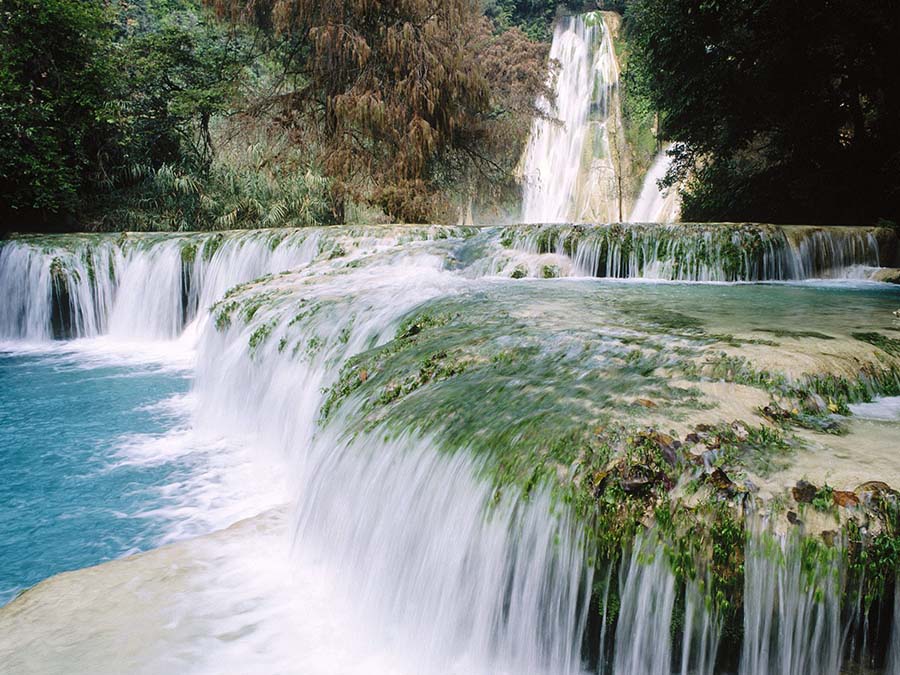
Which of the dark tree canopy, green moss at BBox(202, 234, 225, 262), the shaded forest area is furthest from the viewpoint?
green moss at BBox(202, 234, 225, 262)

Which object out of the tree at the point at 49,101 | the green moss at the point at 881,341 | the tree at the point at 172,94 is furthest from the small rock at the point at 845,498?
the tree at the point at 172,94

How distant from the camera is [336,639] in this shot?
266 cm

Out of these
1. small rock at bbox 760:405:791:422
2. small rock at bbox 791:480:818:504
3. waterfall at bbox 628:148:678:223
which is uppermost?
waterfall at bbox 628:148:678:223

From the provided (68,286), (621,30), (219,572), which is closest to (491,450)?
(219,572)

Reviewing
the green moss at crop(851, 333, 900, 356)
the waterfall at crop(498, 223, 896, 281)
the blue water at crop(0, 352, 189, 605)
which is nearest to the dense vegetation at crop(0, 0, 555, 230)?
the waterfall at crop(498, 223, 896, 281)

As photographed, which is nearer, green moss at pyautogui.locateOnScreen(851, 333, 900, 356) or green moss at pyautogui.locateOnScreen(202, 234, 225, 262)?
green moss at pyautogui.locateOnScreen(851, 333, 900, 356)

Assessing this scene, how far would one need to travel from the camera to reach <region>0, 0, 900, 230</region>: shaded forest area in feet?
38.1

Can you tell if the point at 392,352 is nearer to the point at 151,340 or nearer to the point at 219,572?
the point at 219,572

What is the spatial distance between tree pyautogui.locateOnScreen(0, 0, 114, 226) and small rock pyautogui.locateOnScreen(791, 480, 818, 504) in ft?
53.2

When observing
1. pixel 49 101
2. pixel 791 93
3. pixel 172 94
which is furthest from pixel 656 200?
pixel 49 101

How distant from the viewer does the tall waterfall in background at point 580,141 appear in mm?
24828

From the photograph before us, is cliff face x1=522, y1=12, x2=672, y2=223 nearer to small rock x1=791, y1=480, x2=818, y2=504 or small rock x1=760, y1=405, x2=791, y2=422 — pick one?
small rock x1=760, y1=405, x2=791, y2=422

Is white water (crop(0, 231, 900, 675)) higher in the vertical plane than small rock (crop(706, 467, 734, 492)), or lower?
lower

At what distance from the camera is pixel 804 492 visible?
1.99 m
